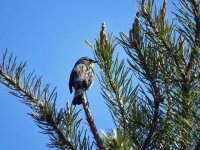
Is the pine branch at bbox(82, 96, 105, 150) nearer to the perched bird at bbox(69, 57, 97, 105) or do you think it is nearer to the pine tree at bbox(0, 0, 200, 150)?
the pine tree at bbox(0, 0, 200, 150)

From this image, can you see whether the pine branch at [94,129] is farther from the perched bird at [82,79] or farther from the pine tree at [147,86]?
the perched bird at [82,79]

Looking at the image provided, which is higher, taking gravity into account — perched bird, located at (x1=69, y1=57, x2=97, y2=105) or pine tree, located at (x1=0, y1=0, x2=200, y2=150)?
perched bird, located at (x1=69, y1=57, x2=97, y2=105)

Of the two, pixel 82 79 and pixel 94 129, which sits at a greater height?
pixel 82 79

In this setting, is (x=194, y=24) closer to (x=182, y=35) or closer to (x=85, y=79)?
(x=182, y=35)

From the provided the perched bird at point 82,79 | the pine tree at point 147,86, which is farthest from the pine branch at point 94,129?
the perched bird at point 82,79

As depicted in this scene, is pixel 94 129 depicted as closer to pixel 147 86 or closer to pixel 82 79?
pixel 147 86

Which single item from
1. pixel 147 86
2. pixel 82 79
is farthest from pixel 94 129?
pixel 82 79

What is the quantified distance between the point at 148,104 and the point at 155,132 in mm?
154

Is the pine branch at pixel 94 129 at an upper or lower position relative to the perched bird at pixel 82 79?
lower

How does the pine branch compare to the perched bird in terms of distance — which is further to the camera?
the perched bird

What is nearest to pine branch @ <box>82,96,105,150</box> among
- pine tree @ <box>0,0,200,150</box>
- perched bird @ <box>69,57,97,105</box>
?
pine tree @ <box>0,0,200,150</box>

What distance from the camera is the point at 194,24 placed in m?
1.99

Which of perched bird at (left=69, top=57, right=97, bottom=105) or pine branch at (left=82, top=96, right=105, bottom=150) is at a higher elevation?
perched bird at (left=69, top=57, right=97, bottom=105)

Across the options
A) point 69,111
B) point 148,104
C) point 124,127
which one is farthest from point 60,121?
point 148,104
